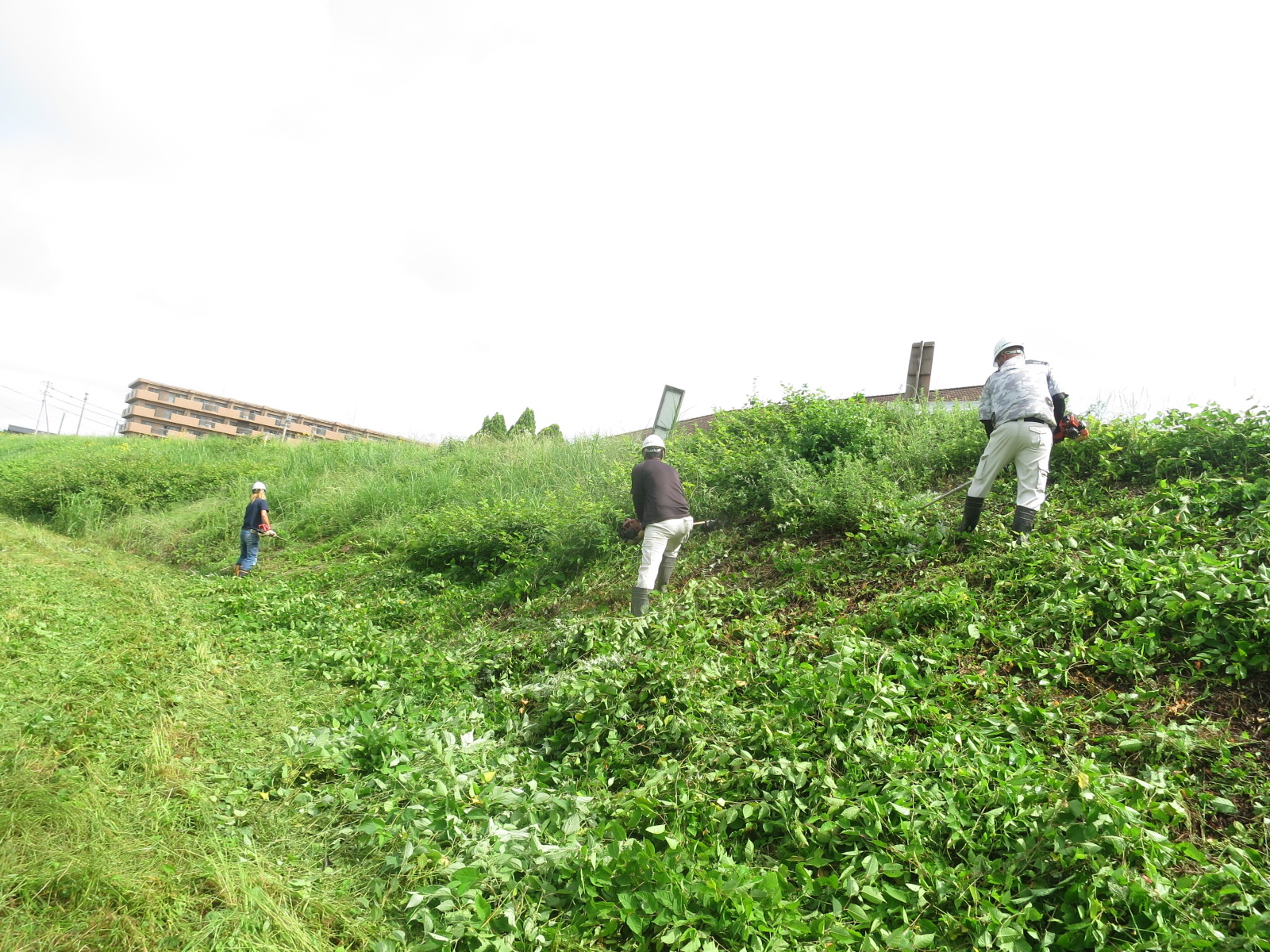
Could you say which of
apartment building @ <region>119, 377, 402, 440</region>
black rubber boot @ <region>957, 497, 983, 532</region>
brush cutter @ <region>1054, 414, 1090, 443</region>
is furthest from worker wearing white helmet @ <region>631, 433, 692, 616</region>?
apartment building @ <region>119, 377, 402, 440</region>

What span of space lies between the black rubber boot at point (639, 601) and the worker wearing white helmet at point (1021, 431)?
2865 millimetres

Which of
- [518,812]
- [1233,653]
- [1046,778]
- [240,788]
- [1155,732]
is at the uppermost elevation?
[1233,653]

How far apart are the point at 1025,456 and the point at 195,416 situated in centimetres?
8538

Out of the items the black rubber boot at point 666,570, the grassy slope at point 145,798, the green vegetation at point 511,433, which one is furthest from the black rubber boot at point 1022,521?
the green vegetation at point 511,433

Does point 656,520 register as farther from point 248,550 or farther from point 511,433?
point 511,433

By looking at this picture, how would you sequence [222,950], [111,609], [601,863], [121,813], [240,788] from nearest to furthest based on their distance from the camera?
[222,950] → [601,863] → [121,813] → [240,788] → [111,609]

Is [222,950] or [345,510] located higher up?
[345,510]

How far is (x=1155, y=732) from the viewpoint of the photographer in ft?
10.2

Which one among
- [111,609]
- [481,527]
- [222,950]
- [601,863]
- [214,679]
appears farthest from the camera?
[481,527]

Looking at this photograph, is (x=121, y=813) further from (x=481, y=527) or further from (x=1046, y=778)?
(x=481, y=527)

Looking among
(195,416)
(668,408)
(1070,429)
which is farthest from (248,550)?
(195,416)

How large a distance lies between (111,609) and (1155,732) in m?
8.77

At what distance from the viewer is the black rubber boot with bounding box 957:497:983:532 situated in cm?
564

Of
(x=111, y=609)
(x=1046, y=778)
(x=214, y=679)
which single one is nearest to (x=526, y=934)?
(x=1046, y=778)
